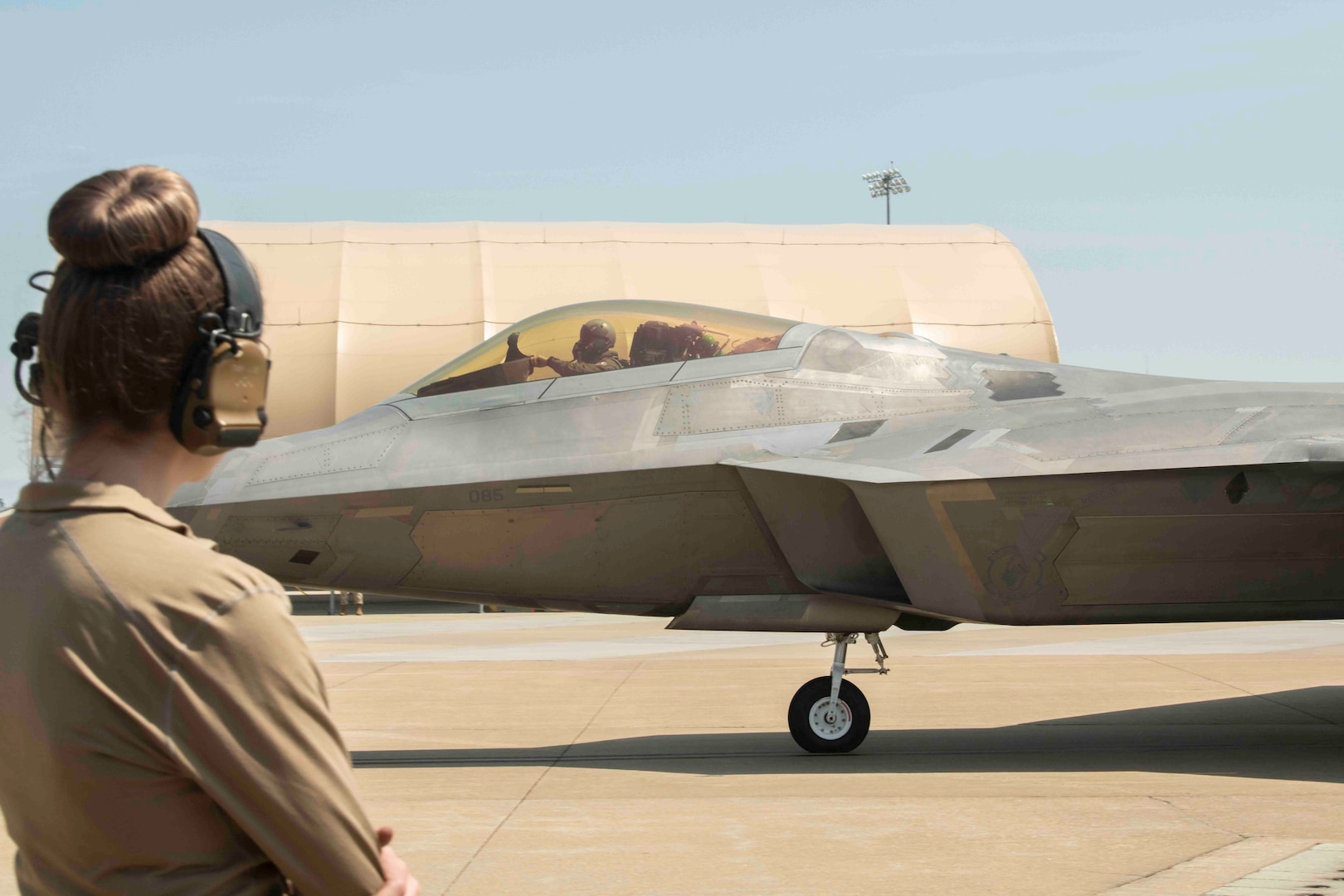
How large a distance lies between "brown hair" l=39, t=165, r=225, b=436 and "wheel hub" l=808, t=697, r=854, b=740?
302 inches

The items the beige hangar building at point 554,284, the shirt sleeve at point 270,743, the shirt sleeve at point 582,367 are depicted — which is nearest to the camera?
the shirt sleeve at point 270,743

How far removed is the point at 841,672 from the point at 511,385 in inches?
118

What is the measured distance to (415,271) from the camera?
30328mm

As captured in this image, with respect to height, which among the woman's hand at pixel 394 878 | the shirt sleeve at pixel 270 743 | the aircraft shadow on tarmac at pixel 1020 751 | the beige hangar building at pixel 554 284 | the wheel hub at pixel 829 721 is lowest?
the aircraft shadow on tarmac at pixel 1020 751

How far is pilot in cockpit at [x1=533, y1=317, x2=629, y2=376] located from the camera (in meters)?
8.80

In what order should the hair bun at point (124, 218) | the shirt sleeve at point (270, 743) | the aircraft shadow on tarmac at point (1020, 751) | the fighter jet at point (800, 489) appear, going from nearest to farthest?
the shirt sleeve at point (270, 743) < the hair bun at point (124, 218) < the fighter jet at point (800, 489) < the aircraft shadow on tarmac at point (1020, 751)

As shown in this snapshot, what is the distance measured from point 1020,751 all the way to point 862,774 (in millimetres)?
1555

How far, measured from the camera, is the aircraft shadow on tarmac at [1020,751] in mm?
8141

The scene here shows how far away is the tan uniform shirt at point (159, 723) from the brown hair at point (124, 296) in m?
0.15

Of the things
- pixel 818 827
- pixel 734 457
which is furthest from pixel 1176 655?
→ pixel 818 827

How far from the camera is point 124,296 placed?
153 cm

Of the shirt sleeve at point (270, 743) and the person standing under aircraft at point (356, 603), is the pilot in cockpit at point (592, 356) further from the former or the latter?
the person standing under aircraft at point (356, 603)

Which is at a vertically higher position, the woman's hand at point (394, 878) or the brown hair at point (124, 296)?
the brown hair at point (124, 296)

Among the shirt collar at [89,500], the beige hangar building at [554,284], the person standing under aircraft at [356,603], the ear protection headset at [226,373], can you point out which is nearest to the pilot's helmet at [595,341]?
the ear protection headset at [226,373]
